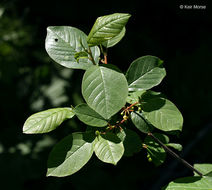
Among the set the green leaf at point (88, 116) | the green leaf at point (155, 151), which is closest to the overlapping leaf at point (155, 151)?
the green leaf at point (155, 151)

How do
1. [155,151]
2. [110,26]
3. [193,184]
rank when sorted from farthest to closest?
[155,151] → [193,184] → [110,26]

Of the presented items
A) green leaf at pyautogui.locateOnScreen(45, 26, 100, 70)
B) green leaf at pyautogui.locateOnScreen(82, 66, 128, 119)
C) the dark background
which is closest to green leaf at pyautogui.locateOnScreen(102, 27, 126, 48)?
green leaf at pyautogui.locateOnScreen(45, 26, 100, 70)

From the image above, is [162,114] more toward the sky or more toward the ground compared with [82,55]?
more toward the ground

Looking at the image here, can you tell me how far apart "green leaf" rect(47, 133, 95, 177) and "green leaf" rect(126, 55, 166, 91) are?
0.21m

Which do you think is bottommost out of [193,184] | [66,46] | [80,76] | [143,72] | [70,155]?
[80,76]

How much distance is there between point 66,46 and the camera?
2.39ft

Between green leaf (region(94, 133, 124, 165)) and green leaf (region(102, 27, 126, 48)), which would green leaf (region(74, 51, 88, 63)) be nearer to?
green leaf (region(102, 27, 126, 48))

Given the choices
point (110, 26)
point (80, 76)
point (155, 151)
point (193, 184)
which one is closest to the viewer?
point (110, 26)

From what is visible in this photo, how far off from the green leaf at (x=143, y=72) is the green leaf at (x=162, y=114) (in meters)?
0.07

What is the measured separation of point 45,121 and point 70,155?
0.11 meters

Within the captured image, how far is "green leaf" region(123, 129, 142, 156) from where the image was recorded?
0.75 meters

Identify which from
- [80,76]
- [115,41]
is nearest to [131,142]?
[115,41]

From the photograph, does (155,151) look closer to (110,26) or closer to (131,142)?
(131,142)

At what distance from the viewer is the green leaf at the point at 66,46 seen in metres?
0.72
